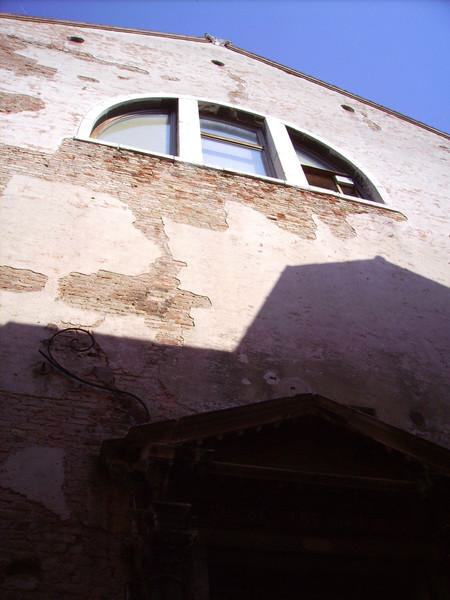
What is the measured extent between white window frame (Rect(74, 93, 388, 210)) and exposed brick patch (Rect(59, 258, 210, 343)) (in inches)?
88.6

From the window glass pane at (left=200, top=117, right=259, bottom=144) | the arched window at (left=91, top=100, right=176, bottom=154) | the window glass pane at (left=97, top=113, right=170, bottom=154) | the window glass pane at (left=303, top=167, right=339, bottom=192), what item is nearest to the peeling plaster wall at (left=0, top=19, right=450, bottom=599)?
the arched window at (left=91, top=100, right=176, bottom=154)

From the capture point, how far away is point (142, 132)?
744 cm

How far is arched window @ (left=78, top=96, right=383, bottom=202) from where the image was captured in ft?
23.4

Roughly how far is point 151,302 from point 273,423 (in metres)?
1.56

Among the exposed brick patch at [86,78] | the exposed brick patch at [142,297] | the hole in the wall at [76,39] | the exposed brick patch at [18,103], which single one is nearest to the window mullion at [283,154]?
the exposed brick patch at [86,78]

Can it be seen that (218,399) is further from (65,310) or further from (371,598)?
(371,598)

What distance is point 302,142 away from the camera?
8.61 m

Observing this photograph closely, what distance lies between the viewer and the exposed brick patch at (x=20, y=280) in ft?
13.7

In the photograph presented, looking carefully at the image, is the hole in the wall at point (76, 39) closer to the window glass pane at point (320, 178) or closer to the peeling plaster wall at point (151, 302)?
the peeling plaster wall at point (151, 302)

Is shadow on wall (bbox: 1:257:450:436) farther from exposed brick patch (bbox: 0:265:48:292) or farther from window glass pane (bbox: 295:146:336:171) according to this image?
window glass pane (bbox: 295:146:336:171)

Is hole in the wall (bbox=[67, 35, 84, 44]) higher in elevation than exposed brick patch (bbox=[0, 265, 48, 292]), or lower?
higher

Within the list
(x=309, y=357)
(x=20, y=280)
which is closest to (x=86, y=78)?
(x=20, y=280)

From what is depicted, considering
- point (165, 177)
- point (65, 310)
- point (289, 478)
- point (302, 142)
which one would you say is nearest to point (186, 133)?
point (165, 177)

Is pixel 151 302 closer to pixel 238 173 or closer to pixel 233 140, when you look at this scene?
pixel 238 173
